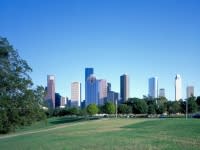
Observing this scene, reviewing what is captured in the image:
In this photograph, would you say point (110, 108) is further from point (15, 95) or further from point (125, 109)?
point (15, 95)

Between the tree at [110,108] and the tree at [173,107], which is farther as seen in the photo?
the tree at [110,108]

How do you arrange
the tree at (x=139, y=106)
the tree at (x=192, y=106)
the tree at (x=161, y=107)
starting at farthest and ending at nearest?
the tree at (x=139, y=106) < the tree at (x=161, y=107) < the tree at (x=192, y=106)

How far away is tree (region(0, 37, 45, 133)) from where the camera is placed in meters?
31.3

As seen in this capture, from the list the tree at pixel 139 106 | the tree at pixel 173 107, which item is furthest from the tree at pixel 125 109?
the tree at pixel 173 107

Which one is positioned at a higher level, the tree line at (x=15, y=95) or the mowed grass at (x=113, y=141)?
the tree line at (x=15, y=95)

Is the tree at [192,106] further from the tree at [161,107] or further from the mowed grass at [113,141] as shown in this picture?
the mowed grass at [113,141]

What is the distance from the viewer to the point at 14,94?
32719 mm

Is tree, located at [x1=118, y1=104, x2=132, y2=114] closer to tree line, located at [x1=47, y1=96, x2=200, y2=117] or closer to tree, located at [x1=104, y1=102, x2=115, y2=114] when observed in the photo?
tree line, located at [x1=47, y1=96, x2=200, y2=117]

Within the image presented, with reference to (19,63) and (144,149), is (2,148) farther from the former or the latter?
(19,63)

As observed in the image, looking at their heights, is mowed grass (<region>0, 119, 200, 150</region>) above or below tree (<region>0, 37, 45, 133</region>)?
below

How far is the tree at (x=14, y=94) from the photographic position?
3130cm

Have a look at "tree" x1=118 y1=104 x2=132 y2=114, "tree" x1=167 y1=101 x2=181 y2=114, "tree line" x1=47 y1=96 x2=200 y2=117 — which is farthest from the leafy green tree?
"tree" x1=118 y1=104 x2=132 y2=114

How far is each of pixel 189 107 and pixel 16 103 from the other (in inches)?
4088

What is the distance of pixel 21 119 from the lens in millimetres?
33156
